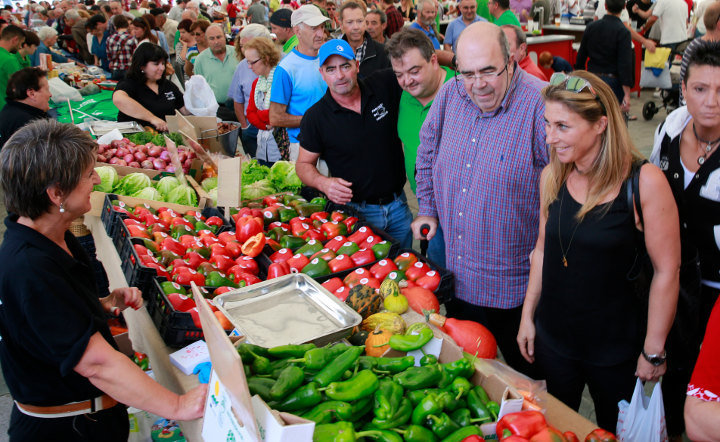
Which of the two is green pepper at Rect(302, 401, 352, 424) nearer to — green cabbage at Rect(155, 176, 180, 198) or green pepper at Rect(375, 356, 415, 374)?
green pepper at Rect(375, 356, 415, 374)

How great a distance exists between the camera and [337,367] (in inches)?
68.4

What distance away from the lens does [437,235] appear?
331cm

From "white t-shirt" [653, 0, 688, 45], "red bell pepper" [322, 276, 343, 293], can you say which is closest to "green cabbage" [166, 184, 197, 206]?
"red bell pepper" [322, 276, 343, 293]

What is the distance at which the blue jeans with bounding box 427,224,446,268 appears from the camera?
10.9 feet

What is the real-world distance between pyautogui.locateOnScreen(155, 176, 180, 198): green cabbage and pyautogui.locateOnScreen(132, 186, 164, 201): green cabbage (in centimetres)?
10

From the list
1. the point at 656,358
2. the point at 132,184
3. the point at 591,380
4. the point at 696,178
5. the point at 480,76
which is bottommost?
the point at 591,380

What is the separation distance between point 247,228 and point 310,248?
18.1 inches

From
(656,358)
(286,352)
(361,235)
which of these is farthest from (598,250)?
(361,235)

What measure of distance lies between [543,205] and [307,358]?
Result: 114cm

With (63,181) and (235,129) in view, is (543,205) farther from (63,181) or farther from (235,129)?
(235,129)

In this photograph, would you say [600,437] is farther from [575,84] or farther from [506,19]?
[506,19]

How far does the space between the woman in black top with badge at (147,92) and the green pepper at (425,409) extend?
485 cm

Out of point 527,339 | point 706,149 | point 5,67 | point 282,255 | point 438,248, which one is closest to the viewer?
point 706,149

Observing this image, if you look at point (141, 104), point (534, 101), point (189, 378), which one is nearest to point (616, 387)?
point (534, 101)
